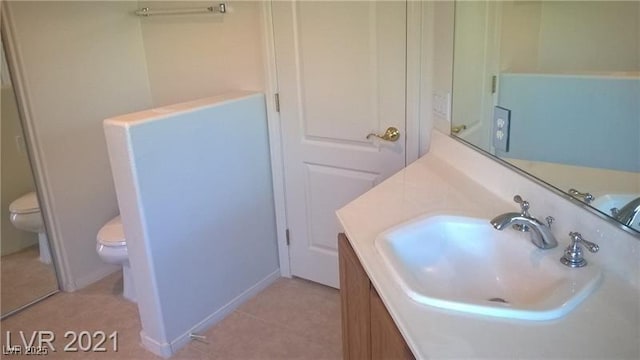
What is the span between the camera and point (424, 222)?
1402mm

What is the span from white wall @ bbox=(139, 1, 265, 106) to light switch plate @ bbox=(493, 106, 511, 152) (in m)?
1.25

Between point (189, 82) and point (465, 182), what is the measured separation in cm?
180

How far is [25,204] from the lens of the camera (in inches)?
104

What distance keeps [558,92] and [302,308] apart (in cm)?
162

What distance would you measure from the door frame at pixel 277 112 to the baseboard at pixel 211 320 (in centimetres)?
14

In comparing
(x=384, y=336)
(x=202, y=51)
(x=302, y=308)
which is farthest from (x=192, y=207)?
(x=384, y=336)

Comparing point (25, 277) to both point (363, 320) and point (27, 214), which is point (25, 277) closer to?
point (27, 214)

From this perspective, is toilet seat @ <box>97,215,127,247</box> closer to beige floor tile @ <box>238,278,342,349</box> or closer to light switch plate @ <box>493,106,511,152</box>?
beige floor tile @ <box>238,278,342,349</box>

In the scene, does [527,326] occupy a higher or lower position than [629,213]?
lower

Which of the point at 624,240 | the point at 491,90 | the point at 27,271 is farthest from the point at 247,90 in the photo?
the point at 624,240

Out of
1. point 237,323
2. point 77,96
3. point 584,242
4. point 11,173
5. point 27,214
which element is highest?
point 77,96

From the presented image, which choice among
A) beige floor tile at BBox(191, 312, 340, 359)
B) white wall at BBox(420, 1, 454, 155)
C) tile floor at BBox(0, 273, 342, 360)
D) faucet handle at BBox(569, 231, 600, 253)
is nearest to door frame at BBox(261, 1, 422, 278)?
white wall at BBox(420, 1, 454, 155)

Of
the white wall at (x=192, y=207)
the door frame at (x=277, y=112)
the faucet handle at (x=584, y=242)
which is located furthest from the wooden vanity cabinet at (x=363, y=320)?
the white wall at (x=192, y=207)

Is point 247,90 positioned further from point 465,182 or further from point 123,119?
point 465,182
